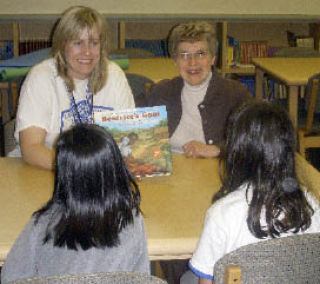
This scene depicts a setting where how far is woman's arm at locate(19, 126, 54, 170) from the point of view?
6.33 feet

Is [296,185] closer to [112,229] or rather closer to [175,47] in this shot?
[112,229]

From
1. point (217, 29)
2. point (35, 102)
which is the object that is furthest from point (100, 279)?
point (217, 29)

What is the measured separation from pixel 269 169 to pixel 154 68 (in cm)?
259

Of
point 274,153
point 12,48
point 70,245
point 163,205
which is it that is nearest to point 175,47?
point 163,205

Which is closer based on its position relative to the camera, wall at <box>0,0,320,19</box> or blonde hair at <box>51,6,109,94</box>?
blonde hair at <box>51,6,109,94</box>

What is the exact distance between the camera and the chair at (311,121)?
333 centimetres

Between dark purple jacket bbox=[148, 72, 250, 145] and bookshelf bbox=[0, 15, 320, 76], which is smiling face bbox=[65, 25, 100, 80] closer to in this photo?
dark purple jacket bbox=[148, 72, 250, 145]

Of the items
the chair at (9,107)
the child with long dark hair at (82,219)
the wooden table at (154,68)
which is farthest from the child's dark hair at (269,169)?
the wooden table at (154,68)

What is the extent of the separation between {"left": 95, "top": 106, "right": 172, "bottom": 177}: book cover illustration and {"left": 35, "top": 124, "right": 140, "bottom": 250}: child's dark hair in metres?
0.45

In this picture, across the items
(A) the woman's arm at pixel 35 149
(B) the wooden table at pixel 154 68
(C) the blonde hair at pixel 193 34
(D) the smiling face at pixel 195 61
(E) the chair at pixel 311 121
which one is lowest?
(E) the chair at pixel 311 121

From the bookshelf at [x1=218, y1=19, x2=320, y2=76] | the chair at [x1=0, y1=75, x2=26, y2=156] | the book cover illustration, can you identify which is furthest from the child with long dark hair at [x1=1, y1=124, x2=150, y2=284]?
the bookshelf at [x1=218, y1=19, x2=320, y2=76]

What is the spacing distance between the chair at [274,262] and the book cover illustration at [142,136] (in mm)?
763

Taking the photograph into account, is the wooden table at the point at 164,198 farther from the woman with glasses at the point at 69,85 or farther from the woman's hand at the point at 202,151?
the woman with glasses at the point at 69,85

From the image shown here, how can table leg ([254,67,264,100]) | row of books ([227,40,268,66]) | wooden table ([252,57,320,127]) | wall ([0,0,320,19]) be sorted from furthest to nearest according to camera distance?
row of books ([227,40,268,66]), wall ([0,0,320,19]), table leg ([254,67,264,100]), wooden table ([252,57,320,127])
